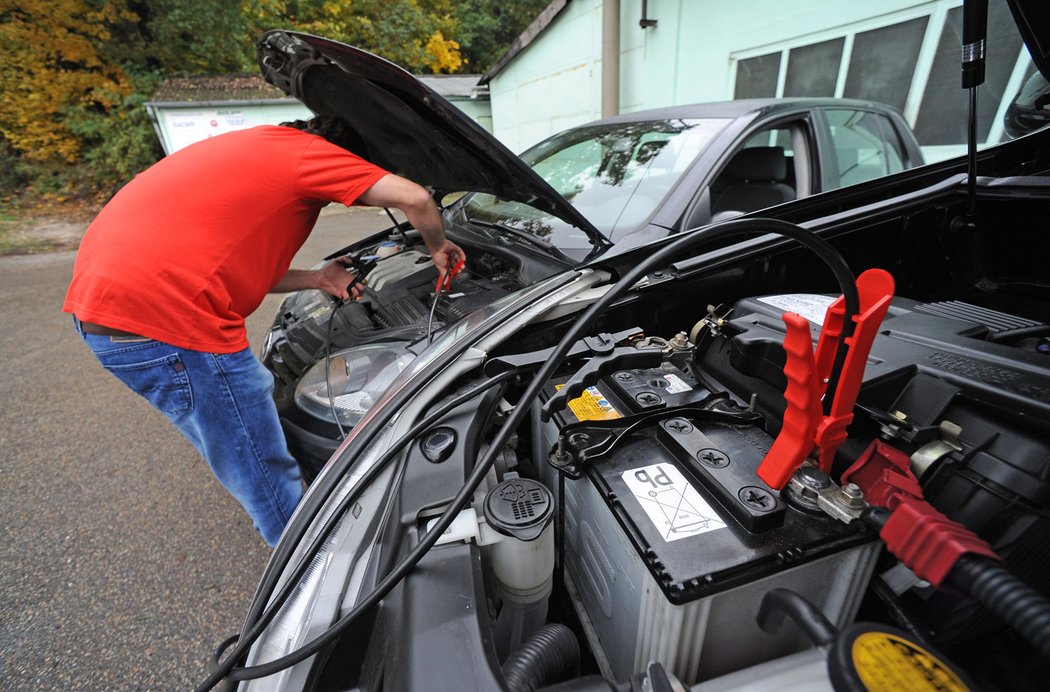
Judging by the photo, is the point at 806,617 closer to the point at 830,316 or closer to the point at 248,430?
the point at 830,316

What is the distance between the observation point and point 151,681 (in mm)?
1473

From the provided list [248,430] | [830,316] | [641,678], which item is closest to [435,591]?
[641,678]

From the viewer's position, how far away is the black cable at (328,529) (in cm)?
66

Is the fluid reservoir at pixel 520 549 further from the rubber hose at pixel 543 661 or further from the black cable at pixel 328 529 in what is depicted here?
the black cable at pixel 328 529

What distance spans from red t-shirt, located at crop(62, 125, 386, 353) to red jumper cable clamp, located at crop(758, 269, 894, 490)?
134 cm

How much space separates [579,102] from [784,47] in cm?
428

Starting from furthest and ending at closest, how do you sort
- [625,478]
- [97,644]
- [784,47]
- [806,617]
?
[784,47], [97,644], [625,478], [806,617]

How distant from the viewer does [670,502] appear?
2.66 ft

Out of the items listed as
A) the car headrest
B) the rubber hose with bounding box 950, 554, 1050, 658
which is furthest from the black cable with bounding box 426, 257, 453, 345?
the car headrest

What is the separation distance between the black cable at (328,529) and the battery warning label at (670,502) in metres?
0.36

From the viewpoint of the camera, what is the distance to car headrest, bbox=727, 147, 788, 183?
8.64 feet

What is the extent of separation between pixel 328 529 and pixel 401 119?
137 centimetres

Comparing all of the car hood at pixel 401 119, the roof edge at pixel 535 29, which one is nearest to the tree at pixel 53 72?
the roof edge at pixel 535 29

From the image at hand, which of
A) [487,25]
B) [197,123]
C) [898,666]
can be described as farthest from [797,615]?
[487,25]
